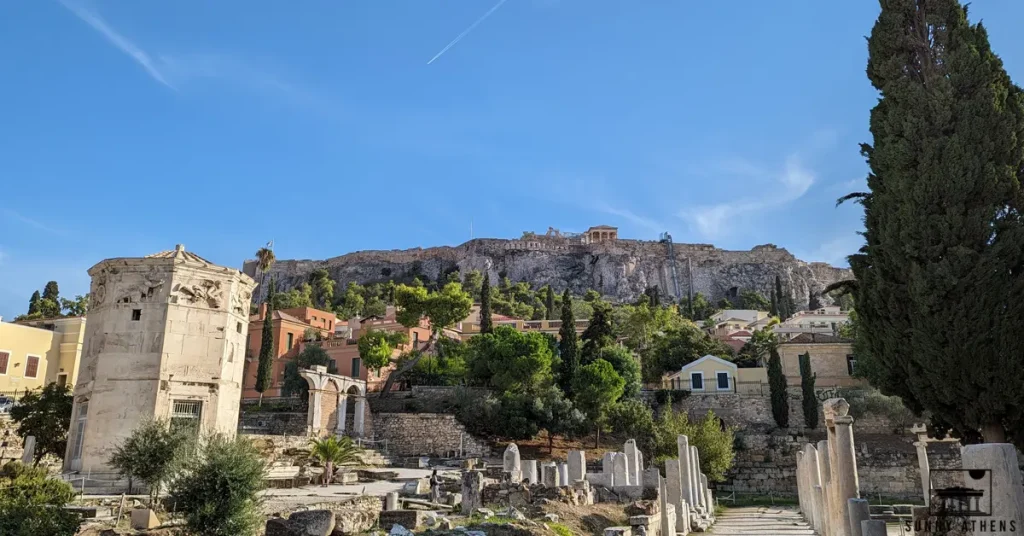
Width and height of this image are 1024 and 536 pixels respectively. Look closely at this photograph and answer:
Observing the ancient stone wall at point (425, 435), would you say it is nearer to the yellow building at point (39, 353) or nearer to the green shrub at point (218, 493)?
the yellow building at point (39, 353)

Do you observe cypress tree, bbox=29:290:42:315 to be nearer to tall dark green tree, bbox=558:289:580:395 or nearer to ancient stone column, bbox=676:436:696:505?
tall dark green tree, bbox=558:289:580:395

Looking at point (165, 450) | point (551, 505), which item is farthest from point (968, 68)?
point (165, 450)

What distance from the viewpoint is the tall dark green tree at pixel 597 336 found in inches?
1721

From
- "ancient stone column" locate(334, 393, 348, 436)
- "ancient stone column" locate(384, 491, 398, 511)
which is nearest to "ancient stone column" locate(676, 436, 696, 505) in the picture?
"ancient stone column" locate(384, 491, 398, 511)

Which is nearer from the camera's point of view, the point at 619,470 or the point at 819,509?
the point at 819,509

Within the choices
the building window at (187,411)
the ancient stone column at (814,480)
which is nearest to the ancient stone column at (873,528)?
the ancient stone column at (814,480)

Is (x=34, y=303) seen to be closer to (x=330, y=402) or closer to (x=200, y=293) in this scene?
(x=330, y=402)

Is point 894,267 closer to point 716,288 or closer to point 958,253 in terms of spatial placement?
point 958,253

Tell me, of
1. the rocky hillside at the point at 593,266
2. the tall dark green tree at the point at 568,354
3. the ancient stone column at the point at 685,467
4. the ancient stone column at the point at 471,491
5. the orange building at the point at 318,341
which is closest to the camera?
the ancient stone column at the point at 471,491

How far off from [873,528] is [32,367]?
124 ft

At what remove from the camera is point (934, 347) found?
535 inches

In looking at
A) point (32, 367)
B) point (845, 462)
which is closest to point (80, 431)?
point (845, 462)

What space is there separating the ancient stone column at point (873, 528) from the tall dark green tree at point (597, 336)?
33431mm

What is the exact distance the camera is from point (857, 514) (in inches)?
423
